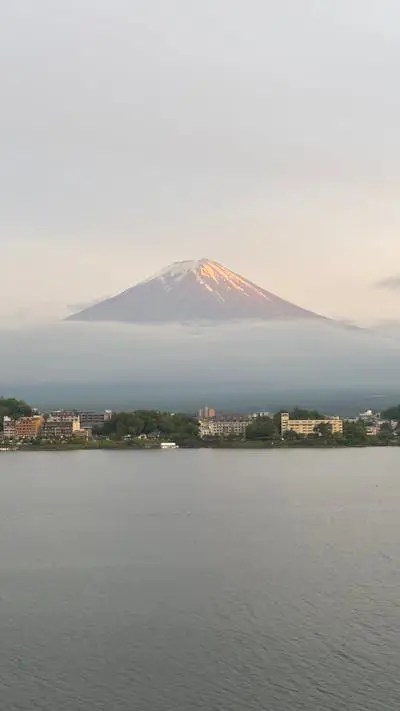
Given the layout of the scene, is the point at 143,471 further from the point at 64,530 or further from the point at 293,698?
the point at 293,698

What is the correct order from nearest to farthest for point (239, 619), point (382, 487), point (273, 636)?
point (273, 636) → point (239, 619) → point (382, 487)

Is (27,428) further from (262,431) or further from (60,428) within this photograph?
(262,431)

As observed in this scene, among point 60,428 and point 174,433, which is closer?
point 174,433

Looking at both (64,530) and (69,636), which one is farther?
(64,530)

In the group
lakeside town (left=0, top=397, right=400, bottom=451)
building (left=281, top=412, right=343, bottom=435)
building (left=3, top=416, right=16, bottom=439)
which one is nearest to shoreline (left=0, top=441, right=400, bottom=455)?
lakeside town (left=0, top=397, right=400, bottom=451)

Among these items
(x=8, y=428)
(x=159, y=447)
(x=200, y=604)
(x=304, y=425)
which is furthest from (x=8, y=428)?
(x=200, y=604)

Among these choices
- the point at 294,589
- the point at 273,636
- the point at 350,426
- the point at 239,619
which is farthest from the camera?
the point at 350,426

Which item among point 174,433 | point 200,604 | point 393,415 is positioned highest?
point 393,415

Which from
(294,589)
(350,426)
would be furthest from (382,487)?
(350,426)

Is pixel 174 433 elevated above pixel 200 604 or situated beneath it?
elevated above
